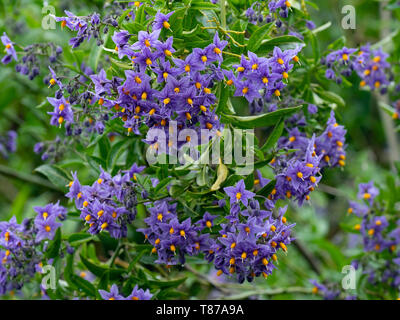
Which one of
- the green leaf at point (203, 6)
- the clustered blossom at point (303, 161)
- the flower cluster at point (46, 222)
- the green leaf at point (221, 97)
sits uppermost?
the green leaf at point (203, 6)

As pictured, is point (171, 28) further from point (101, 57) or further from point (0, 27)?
point (0, 27)

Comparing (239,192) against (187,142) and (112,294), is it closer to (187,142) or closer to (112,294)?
(187,142)

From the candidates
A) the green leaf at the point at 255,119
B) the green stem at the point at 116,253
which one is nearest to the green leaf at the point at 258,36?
the green leaf at the point at 255,119

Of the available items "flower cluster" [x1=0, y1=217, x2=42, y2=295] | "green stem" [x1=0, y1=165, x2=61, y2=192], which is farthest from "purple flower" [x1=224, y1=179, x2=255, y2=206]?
"green stem" [x1=0, y1=165, x2=61, y2=192]

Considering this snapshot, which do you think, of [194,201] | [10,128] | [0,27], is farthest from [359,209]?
[10,128]

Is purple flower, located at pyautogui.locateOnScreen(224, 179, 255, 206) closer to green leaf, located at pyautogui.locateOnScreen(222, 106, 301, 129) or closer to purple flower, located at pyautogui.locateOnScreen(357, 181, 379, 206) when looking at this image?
green leaf, located at pyautogui.locateOnScreen(222, 106, 301, 129)

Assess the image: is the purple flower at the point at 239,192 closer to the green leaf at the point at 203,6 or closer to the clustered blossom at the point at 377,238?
the green leaf at the point at 203,6
